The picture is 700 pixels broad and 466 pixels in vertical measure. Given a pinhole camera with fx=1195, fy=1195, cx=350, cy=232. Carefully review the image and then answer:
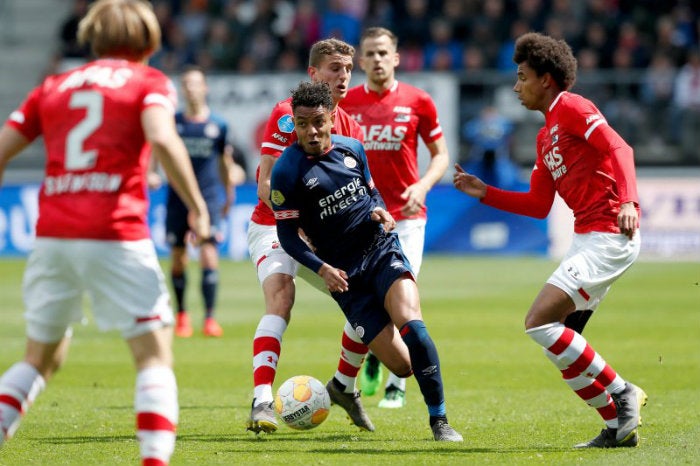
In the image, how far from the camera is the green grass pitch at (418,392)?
22.2 feet

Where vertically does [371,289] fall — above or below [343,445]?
above

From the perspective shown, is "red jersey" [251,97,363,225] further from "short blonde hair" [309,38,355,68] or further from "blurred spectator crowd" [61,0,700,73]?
"blurred spectator crowd" [61,0,700,73]

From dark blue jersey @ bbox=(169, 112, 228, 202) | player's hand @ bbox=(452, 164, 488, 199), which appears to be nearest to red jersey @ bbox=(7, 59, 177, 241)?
player's hand @ bbox=(452, 164, 488, 199)

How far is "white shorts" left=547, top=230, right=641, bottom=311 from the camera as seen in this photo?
6.82 m

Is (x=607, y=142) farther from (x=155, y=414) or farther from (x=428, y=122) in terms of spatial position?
(x=155, y=414)

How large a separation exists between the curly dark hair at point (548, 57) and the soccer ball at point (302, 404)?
7.74 feet

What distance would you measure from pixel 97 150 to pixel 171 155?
35 cm

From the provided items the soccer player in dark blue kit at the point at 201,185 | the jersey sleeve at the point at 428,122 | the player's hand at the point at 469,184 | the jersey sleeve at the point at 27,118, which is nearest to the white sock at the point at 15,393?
the jersey sleeve at the point at 27,118

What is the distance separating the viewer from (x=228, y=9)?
28.1m

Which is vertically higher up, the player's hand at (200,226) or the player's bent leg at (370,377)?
the player's hand at (200,226)

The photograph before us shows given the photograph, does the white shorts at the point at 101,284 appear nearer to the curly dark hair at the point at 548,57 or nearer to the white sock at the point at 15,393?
the white sock at the point at 15,393

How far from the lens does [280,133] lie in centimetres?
777

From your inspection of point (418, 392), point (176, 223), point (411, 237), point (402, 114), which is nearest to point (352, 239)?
point (411, 237)

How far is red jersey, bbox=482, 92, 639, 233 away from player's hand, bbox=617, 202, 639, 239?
9 centimetres
